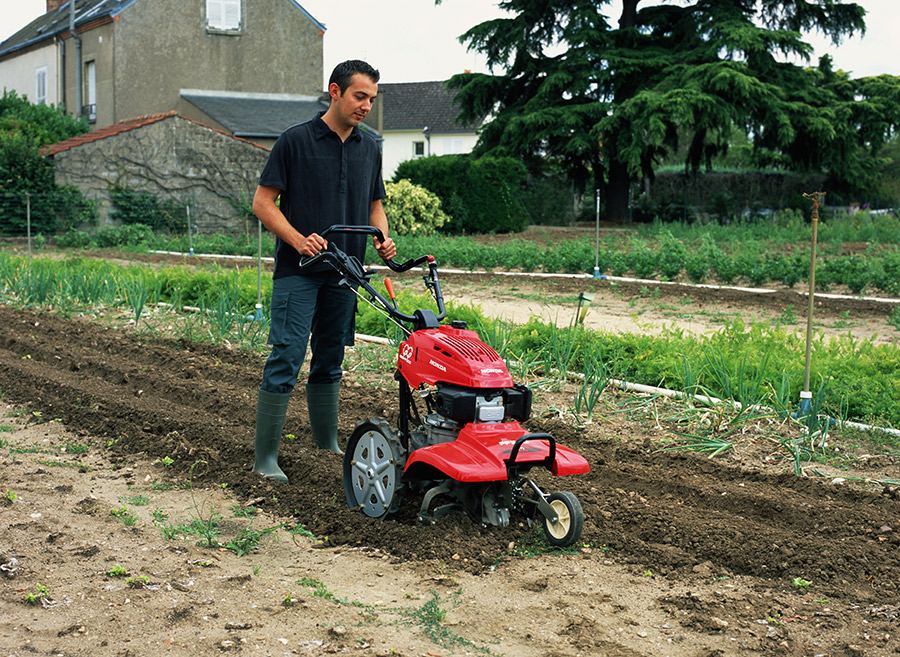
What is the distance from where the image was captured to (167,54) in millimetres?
28453

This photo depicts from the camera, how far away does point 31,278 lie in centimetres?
1105

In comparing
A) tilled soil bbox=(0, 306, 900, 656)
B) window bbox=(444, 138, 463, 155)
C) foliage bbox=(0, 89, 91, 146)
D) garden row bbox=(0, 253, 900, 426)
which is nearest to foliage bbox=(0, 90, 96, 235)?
foliage bbox=(0, 89, 91, 146)

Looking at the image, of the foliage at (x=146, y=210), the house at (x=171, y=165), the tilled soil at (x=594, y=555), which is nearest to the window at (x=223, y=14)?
the house at (x=171, y=165)

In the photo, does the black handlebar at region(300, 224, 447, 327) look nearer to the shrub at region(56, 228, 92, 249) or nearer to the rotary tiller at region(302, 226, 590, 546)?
the rotary tiller at region(302, 226, 590, 546)

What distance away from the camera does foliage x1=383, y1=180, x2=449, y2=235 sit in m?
23.0

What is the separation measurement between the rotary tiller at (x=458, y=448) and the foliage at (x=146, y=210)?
21.3m

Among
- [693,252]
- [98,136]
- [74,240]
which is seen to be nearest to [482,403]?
[693,252]

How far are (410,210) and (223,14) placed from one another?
1124 centimetres

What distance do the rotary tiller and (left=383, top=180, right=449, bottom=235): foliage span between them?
61.5 feet

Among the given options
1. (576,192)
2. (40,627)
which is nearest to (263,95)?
(576,192)

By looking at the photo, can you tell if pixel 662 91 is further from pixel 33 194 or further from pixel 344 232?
pixel 344 232

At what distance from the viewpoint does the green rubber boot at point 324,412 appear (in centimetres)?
505

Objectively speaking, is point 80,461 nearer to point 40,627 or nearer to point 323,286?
point 323,286

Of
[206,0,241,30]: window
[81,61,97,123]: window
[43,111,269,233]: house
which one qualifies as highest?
[206,0,241,30]: window
